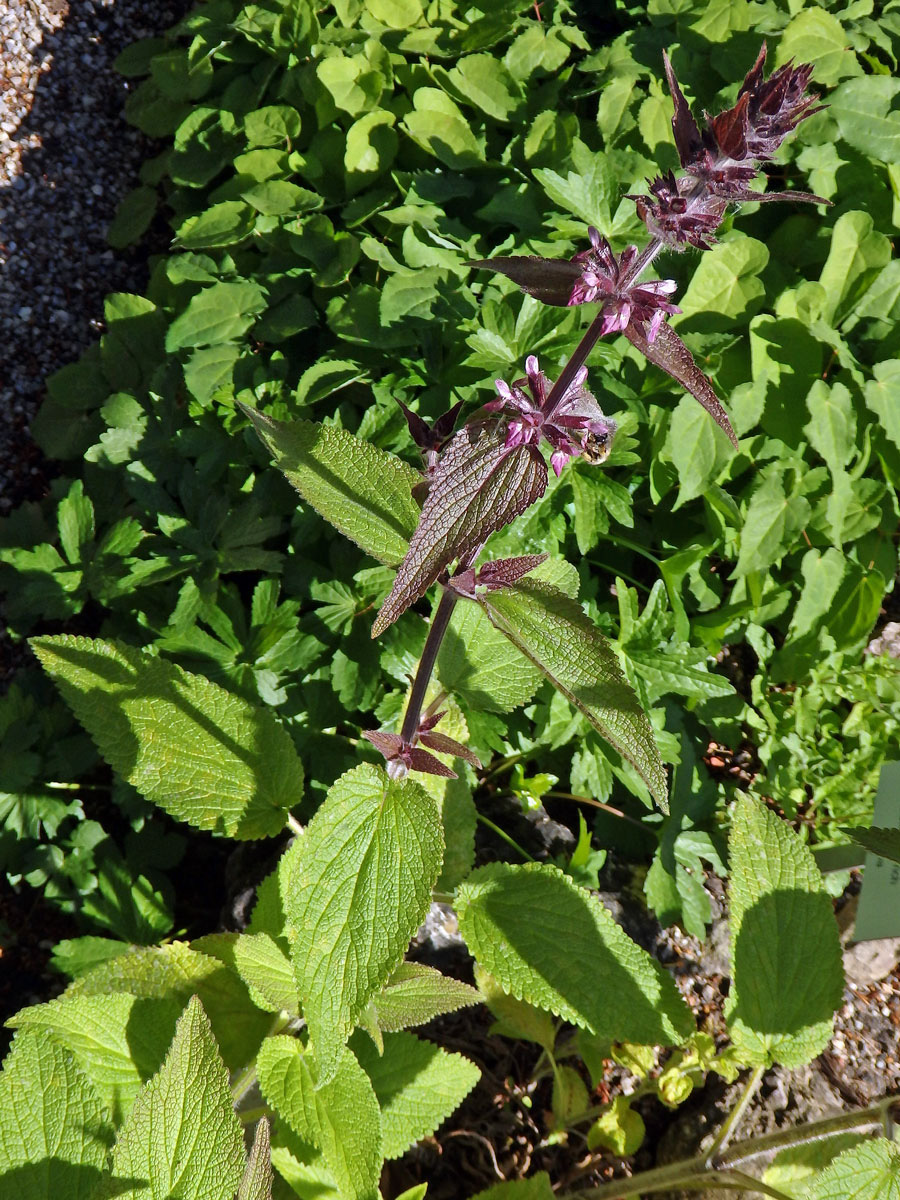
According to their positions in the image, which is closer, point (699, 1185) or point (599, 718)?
point (599, 718)

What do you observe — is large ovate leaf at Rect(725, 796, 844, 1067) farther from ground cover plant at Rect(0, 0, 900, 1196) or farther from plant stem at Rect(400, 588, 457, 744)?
plant stem at Rect(400, 588, 457, 744)

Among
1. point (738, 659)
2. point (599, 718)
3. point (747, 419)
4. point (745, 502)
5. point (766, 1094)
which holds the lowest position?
point (766, 1094)

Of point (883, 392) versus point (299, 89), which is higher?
point (299, 89)

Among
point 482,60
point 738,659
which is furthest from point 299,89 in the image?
point 738,659

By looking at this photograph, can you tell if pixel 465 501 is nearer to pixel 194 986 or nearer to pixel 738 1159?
pixel 194 986

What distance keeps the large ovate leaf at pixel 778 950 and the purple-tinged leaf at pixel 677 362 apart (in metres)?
0.70

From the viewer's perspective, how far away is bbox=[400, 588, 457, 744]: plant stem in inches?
42.7

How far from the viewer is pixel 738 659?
86.7 inches

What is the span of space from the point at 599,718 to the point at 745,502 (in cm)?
113

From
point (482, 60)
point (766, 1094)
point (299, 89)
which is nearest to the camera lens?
point (766, 1094)

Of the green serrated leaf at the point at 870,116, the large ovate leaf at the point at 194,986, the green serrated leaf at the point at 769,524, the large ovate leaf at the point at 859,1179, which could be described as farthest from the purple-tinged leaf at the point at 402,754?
the green serrated leaf at the point at 870,116

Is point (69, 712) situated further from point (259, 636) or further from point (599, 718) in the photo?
point (599, 718)

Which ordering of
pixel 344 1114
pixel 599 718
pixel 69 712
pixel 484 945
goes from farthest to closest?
pixel 69 712 → pixel 484 945 → pixel 344 1114 → pixel 599 718

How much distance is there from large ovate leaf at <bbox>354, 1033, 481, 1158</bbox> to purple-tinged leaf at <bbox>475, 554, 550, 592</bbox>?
0.79 meters
